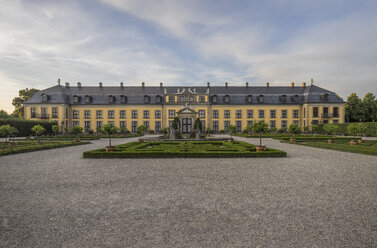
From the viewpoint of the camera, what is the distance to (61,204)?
5102 mm

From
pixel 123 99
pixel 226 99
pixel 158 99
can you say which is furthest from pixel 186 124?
pixel 123 99

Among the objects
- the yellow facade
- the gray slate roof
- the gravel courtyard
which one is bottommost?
the gravel courtyard

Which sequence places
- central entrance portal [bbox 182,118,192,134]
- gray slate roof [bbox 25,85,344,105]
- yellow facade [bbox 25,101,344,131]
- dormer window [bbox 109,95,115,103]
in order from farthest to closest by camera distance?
dormer window [bbox 109,95,115,103], gray slate roof [bbox 25,85,344,105], yellow facade [bbox 25,101,344,131], central entrance portal [bbox 182,118,192,134]

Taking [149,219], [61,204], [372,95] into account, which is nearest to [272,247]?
[149,219]

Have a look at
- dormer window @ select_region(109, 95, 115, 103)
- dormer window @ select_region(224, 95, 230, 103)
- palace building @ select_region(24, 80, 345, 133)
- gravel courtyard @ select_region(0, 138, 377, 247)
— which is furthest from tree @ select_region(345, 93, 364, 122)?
dormer window @ select_region(109, 95, 115, 103)

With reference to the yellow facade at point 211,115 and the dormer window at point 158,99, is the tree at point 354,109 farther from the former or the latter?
the dormer window at point 158,99

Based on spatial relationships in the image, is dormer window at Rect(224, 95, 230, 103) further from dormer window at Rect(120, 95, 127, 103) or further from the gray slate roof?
dormer window at Rect(120, 95, 127, 103)

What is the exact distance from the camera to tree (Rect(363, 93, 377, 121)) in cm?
4612

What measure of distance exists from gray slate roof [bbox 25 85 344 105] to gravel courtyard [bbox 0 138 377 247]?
118 ft

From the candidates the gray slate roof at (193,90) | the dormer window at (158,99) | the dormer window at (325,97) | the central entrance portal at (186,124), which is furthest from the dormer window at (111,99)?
the dormer window at (325,97)

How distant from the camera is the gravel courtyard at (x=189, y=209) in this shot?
3.53 metres

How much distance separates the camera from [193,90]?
4438 centimetres

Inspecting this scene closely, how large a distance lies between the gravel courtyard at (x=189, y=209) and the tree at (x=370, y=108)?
169 ft

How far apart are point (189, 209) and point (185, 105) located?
37.7 meters
